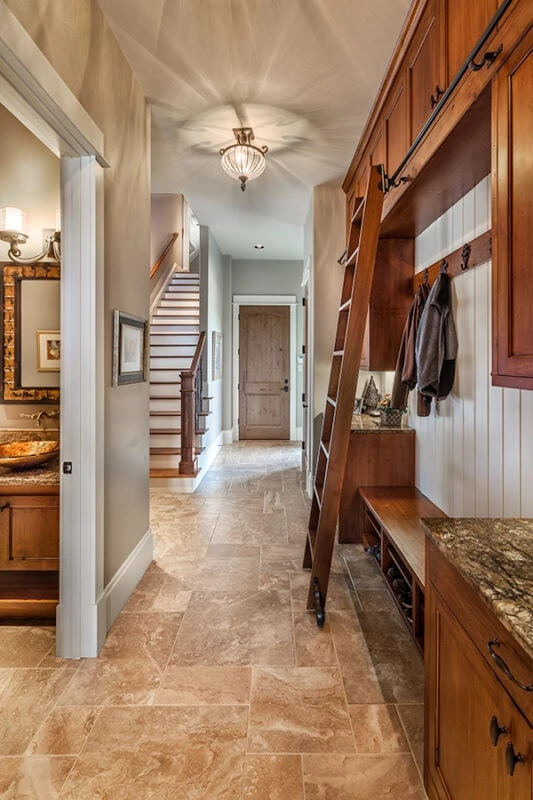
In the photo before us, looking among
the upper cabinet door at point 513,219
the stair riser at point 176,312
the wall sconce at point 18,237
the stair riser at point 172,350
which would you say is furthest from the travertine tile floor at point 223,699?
the stair riser at point 176,312

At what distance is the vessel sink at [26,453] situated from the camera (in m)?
2.27

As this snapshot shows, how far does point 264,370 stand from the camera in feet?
26.1

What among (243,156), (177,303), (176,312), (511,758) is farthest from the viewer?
(177,303)

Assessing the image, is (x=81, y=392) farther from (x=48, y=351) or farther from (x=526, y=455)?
(x=526, y=455)

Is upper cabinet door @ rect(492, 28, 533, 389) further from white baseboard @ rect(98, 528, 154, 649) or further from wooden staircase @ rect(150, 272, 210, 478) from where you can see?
wooden staircase @ rect(150, 272, 210, 478)

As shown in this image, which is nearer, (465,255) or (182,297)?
(465,255)

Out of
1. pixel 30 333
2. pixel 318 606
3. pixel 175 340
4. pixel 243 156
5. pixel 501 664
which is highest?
pixel 243 156

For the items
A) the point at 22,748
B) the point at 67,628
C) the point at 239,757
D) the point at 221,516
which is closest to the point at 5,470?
the point at 67,628

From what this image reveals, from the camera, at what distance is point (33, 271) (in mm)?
2777

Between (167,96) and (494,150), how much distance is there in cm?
221

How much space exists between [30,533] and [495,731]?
2.14 m

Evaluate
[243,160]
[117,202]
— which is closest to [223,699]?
[117,202]

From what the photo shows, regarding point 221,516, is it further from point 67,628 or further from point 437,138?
point 437,138

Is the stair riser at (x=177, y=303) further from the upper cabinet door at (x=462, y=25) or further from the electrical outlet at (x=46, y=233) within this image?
the upper cabinet door at (x=462, y=25)
